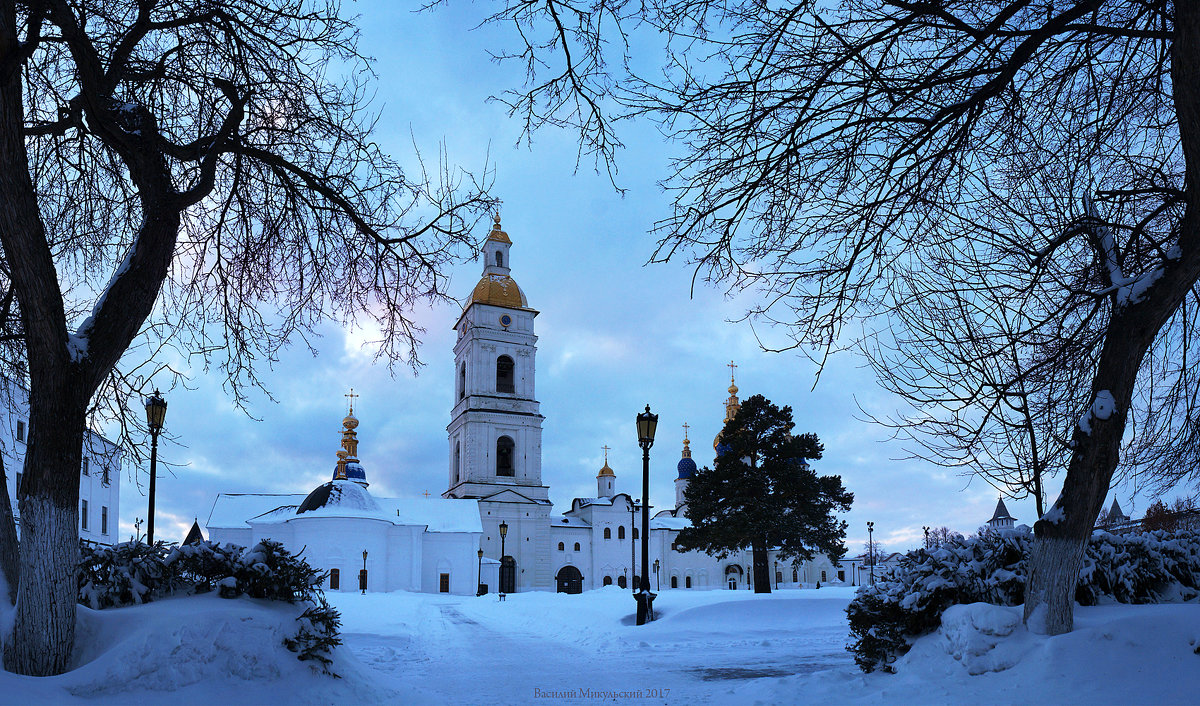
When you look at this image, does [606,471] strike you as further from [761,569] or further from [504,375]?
[761,569]

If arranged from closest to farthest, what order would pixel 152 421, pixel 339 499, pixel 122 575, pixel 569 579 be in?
pixel 122 575 < pixel 152 421 < pixel 339 499 < pixel 569 579

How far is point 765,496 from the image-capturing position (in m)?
32.8

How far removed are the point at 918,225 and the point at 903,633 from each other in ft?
15.0

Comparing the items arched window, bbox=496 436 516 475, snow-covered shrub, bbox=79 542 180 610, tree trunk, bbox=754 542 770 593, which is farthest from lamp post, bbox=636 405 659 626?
arched window, bbox=496 436 516 475

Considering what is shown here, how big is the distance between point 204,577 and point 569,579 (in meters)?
71.1

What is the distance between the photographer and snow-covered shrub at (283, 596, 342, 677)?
27.1ft

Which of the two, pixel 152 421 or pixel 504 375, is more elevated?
pixel 504 375

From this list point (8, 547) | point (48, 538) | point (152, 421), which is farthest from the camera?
point (152, 421)

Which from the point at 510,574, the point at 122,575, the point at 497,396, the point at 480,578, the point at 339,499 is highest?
the point at 497,396

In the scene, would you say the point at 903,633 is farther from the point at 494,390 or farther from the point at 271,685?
the point at 494,390

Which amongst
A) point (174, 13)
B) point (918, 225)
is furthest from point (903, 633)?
point (174, 13)

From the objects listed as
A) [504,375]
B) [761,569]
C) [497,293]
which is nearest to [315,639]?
[761,569]

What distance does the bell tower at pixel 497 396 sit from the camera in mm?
70438

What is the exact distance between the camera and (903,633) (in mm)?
8922
